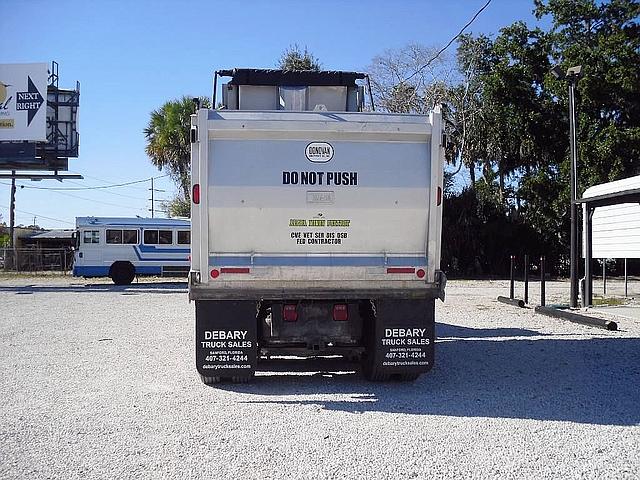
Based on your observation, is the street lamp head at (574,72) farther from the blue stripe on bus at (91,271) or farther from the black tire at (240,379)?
the blue stripe on bus at (91,271)

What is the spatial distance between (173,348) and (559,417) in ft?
21.2

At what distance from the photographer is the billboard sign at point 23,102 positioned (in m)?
31.8

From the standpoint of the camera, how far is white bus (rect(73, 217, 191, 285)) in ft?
97.2

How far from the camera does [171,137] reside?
124 feet

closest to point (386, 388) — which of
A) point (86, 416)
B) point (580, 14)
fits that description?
point (86, 416)

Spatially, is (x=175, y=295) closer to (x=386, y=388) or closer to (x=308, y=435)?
(x=386, y=388)

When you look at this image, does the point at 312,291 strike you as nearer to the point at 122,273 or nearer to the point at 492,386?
the point at 492,386

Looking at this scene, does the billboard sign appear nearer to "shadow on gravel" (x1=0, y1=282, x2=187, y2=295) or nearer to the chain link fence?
"shadow on gravel" (x1=0, y1=282, x2=187, y2=295)

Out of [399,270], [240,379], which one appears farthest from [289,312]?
Answer: [399,270]

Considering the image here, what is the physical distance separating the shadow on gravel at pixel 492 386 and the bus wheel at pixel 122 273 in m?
21.5

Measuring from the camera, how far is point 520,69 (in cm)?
3391

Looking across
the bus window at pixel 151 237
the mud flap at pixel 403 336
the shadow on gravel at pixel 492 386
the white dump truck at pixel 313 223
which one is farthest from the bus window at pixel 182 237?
the mud flap at pixel 403 336

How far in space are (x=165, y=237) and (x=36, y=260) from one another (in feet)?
40.9

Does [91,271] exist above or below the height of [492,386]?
above
